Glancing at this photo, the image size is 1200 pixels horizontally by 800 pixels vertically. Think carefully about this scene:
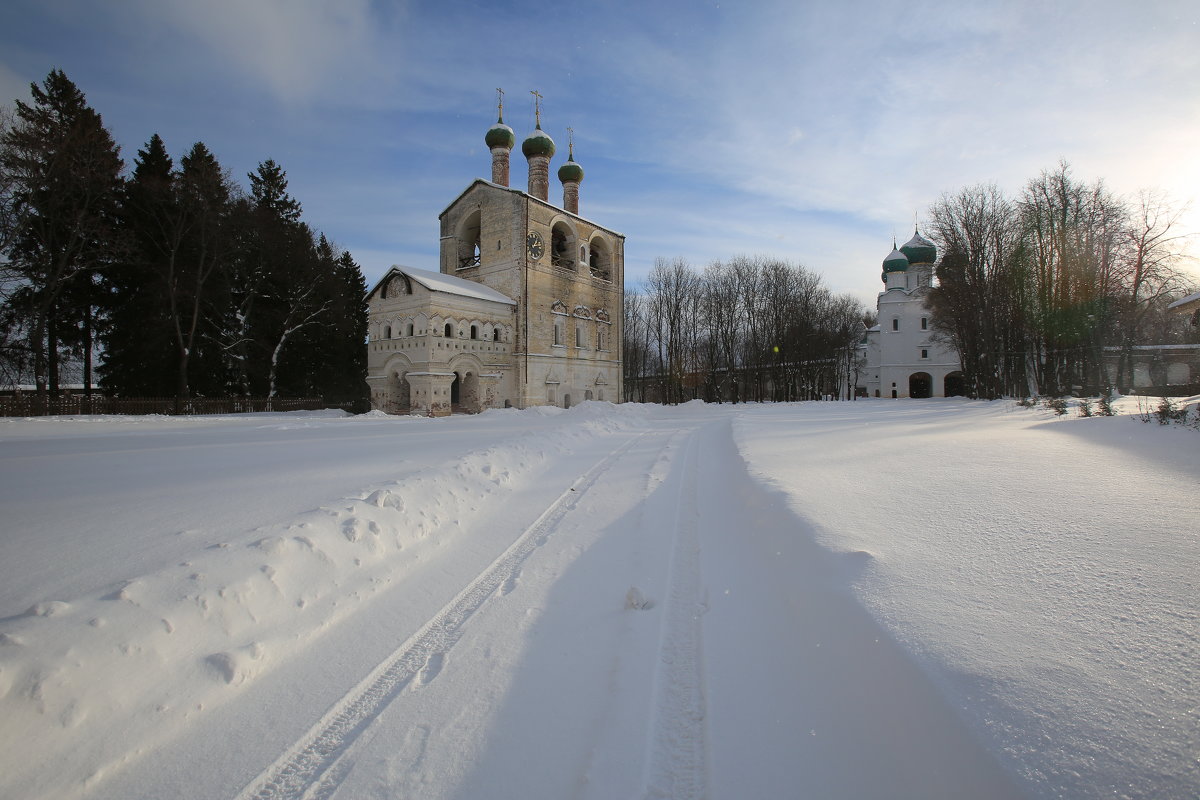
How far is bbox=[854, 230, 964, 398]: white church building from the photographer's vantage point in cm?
4297

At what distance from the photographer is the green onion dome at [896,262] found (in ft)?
143

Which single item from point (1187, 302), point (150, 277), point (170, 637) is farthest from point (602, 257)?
point (170, 637)

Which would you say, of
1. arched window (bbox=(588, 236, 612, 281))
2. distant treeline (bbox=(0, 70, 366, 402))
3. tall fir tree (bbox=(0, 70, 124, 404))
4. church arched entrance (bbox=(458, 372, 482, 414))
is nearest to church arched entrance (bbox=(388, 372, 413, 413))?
church arched entrance (bbox=(458, 372, 482, 414))

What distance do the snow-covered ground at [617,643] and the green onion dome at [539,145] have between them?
3119 cm

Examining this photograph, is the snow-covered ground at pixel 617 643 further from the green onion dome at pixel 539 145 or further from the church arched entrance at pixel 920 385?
the church arched entrance at pixel 920 385

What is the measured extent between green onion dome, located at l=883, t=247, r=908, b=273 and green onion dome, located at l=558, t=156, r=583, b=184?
29.8m

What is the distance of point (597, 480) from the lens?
26.5 feet

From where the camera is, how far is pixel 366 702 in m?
2.65

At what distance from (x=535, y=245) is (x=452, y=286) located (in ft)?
20.3

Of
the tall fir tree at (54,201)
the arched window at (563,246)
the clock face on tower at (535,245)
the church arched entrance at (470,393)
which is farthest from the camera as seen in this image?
the arched window at (563,246)

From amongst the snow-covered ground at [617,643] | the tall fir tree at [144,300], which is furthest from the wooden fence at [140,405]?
the snow-covered ground at [617,643]

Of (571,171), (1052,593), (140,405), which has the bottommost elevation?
(1052,593)

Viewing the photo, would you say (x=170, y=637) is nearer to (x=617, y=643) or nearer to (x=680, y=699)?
(x=617, y=643)

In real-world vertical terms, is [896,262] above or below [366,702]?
above
